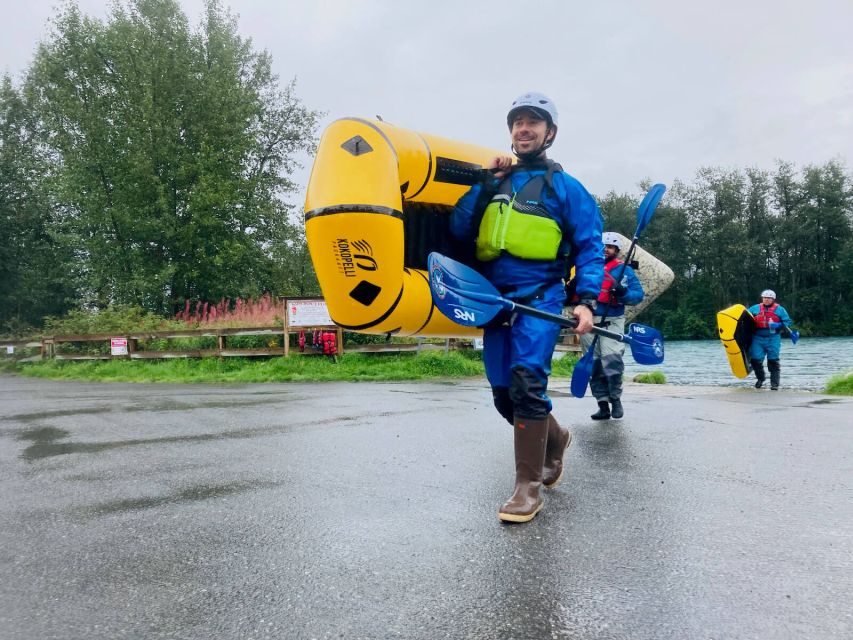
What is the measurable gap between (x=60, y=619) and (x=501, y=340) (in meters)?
2.43

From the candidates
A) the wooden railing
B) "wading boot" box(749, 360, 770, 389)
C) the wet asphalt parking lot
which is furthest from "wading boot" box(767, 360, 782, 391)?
the wet asphalt parking lot

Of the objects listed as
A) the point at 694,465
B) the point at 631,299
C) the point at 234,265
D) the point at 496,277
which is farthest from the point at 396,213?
the point at 234,265

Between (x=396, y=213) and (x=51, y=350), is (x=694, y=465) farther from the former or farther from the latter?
(x=51, y=350)

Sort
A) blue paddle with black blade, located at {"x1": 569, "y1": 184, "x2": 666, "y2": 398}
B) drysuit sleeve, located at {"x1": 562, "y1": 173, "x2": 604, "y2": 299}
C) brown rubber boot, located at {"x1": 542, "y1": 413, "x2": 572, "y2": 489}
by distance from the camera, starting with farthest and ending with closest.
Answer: blue paddle with black blade, located at {"x1": 569, "y1": 184, "x2": 666, "y2": 398}
brown rubber boot, located at {"x1": 542, "y1": 413, "x2": 572, "y2": 489}
drysuit sleeve, located at {"x1": 562, "y1": 173, "x2": 604, "y2": 299}

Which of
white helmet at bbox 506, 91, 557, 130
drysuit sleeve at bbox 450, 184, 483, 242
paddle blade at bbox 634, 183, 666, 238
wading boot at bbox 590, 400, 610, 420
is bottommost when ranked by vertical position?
wading boot at bbox 590, 400, 610, 420

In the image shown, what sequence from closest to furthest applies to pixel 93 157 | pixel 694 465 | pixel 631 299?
pixel 694 465 → pixel 631 299 → pixel 93 157

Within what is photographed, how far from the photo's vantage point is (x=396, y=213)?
4.08 metres

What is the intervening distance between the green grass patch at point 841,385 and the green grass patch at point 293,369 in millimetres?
6966

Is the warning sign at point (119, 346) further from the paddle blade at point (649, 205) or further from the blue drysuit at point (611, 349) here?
the paddle blade at point (649, 205)

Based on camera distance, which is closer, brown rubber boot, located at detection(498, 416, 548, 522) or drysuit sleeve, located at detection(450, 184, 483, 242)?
brown rubber boot, located at detection(498, 416, 548, 522)

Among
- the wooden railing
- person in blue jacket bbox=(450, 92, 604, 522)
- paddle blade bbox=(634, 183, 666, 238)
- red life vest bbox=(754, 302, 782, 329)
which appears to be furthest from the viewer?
the wooden railing

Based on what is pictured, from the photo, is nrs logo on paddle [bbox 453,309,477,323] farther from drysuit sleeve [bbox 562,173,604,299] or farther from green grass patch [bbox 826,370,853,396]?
green grass patch [bbox 826,370,853,396]

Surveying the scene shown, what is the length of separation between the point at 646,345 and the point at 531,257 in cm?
205

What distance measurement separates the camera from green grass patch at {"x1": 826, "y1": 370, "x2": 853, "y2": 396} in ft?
34.1
